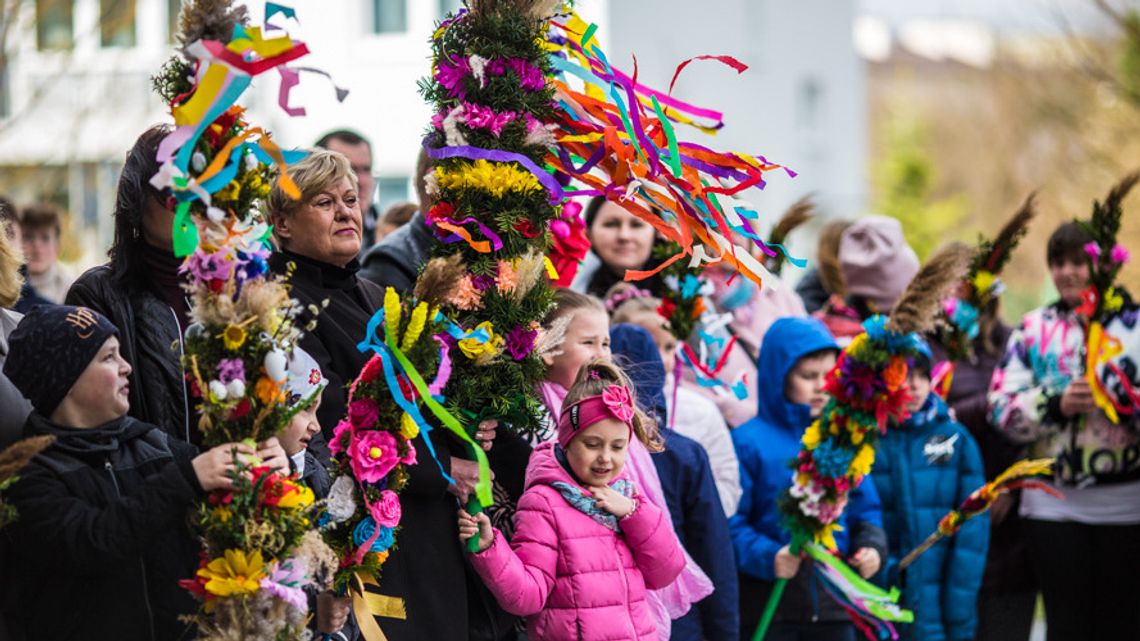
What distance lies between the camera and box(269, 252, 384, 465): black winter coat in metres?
5.14

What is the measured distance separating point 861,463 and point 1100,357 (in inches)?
81.0

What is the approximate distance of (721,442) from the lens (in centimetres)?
687

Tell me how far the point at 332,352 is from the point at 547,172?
0.93 meters

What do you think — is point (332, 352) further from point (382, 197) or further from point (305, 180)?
point (382, 197)

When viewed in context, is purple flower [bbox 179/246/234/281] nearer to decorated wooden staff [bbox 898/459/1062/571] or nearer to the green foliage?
decorated wooden staff [bbox 898/459/1062/571]

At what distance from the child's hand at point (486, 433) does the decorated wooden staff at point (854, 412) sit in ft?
6.20

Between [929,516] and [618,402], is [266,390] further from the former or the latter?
[929,516]

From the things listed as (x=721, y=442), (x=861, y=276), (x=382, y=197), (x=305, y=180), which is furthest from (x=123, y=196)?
(x=382, y=197)

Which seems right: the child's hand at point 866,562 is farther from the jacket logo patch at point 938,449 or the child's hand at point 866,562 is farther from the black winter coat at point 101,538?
the black winter coat at point 101,538

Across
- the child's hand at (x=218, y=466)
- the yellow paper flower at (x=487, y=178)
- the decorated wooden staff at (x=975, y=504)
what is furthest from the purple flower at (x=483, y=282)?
the decorated wooden staff at (x=975, y=504)

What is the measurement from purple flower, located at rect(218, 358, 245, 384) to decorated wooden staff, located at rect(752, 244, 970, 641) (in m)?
3.18

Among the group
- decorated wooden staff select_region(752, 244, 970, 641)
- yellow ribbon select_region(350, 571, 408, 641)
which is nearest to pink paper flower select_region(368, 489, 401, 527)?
yellow ribbon select_region(350, 571, 408, 641)

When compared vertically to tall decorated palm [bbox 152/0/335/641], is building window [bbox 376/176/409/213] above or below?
below

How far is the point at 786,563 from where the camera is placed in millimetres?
6762
